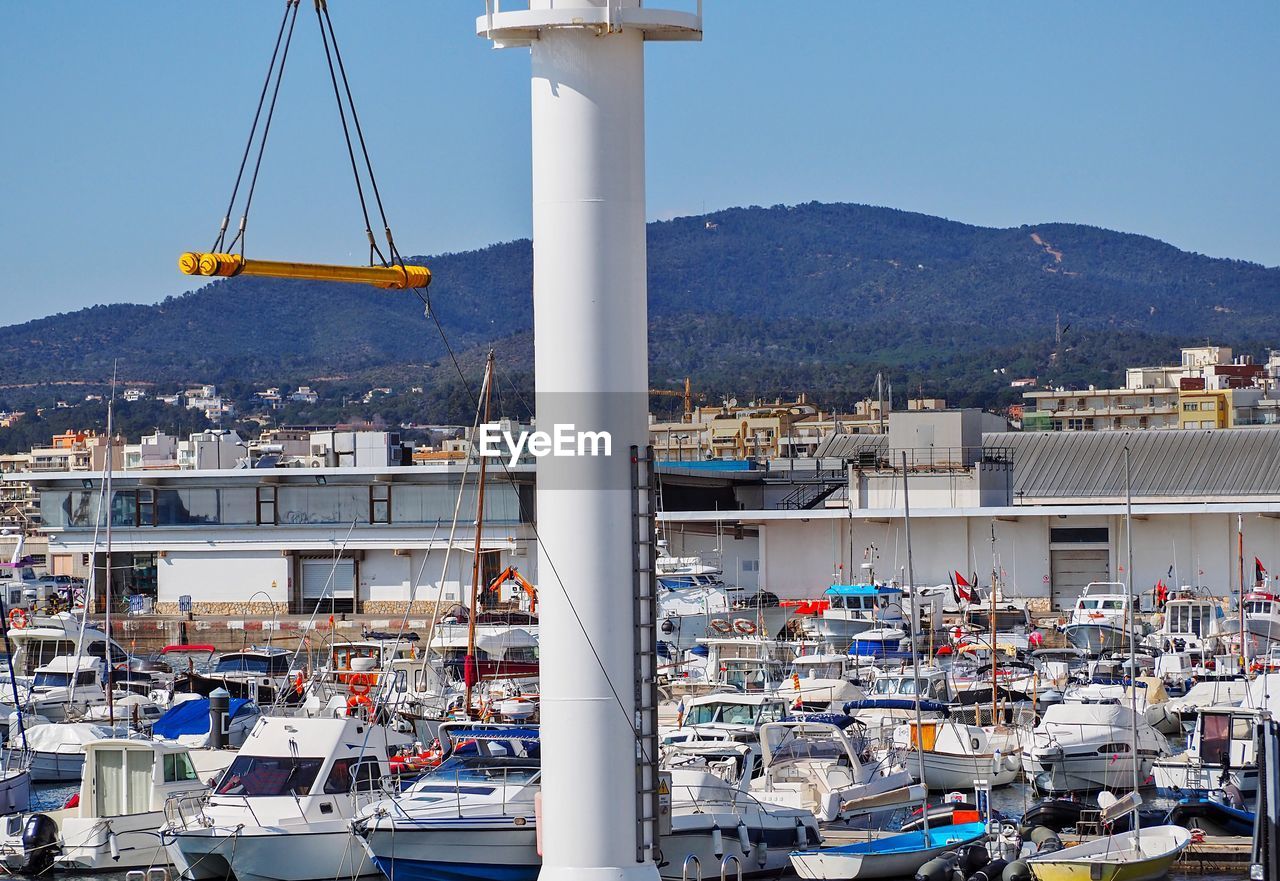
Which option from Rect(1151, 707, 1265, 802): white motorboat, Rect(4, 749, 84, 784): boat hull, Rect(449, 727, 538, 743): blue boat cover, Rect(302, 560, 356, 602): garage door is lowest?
Rect(4, 749, 84, 784): boat hull

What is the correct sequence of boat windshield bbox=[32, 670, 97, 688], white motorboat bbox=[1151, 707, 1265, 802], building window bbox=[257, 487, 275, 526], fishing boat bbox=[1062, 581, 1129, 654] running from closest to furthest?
white motorboat bbox=[1151, 707, 1265, 802]
boat windshield bbox=[32, 670, 97, 688]
fishing boat bbox=[1062, 581, 1129, 654]
building window bbox=[257, 487, 275, 526]

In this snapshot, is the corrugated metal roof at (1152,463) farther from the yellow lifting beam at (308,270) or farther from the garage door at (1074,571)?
the yellow lifting beam at (308,270)

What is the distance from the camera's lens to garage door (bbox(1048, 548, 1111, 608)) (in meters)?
46.1

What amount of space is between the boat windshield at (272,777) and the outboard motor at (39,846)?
239cm

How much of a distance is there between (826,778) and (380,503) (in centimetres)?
3137

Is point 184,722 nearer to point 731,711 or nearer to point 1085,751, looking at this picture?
point 731,711

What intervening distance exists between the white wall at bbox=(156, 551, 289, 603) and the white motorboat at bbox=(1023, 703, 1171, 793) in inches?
1157

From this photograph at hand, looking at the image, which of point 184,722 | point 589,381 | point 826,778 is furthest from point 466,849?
point 184,722

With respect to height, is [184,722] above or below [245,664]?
above

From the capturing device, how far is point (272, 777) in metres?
18.4

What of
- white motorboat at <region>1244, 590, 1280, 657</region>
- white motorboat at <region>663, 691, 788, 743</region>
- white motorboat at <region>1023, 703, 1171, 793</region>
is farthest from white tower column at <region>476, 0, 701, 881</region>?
white motorboat at <region>1244, 590, 1280, 657</region>

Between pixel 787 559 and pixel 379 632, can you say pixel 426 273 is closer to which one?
pixel 379 632

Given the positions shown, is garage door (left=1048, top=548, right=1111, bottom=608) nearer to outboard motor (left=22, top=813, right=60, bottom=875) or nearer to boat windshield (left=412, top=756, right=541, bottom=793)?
boat windshield (left=412, top=756, right=541, bottom=793)

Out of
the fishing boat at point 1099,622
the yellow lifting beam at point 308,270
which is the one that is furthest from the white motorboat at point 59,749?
the fishing boat at point 1099,622
